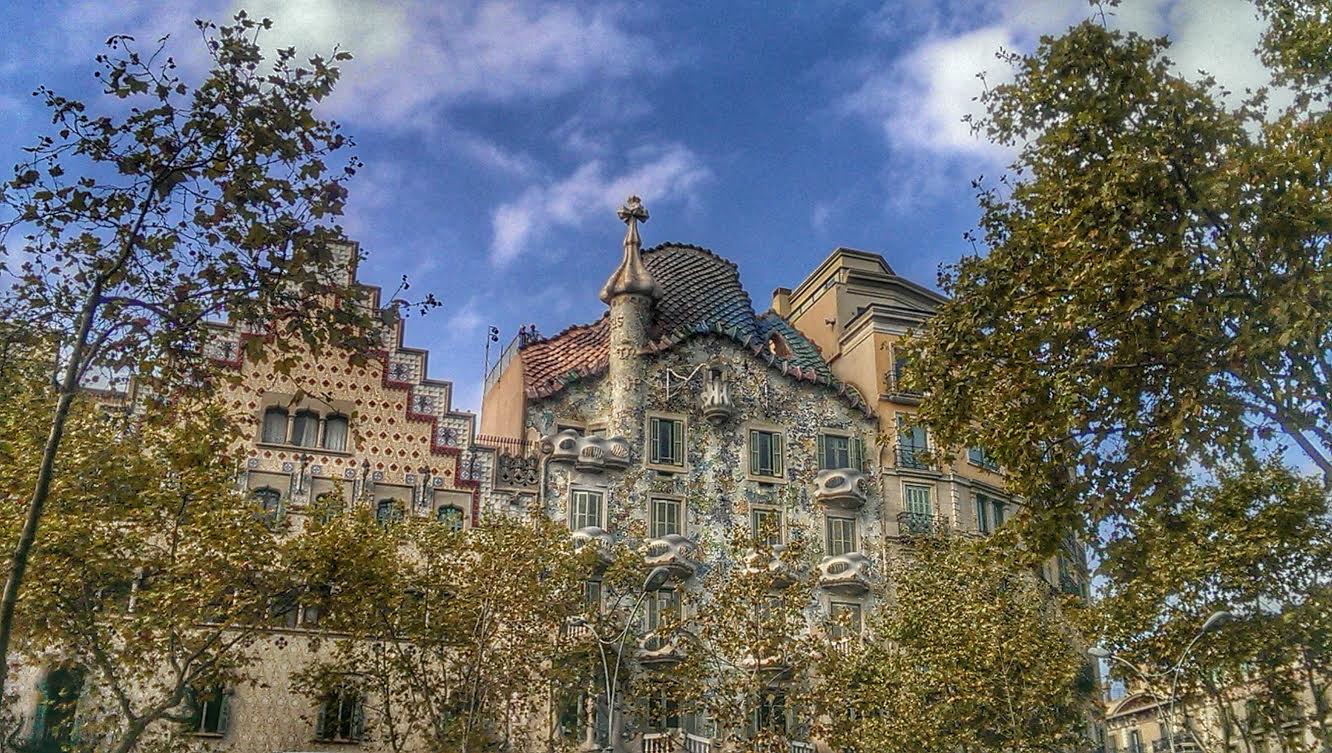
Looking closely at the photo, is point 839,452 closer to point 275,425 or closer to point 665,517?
point 665,517

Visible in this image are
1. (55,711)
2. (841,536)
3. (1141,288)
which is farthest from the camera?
(841,536)

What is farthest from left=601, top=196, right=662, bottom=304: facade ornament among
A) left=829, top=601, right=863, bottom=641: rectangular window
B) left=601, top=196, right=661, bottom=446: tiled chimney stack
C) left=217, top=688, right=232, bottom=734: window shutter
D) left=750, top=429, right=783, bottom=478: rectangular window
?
left=217, top=688, right=232, bottom=734: window shutter

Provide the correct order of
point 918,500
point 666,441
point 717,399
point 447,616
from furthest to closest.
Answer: point 918,500 → point 717,399 → point 666,441 → point 447,616

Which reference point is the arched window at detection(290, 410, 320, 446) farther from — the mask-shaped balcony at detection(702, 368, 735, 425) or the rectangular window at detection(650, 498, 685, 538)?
the mask-shaped balcony at detection(702, 368, 735, 425)

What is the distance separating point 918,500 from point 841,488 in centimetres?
268

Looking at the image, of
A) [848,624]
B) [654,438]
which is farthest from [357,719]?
[848,624]

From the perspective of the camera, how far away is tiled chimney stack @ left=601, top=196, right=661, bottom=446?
3603cm

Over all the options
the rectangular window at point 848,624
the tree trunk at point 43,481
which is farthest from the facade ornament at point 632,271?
the tree trunk at point 43,481

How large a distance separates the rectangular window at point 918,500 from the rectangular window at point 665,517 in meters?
6.67

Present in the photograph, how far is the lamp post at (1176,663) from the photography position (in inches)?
999

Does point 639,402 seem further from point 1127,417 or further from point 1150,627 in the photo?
point 1127,417

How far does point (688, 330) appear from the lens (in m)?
37.6

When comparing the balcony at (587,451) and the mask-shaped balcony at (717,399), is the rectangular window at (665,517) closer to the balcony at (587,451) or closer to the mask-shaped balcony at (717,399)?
the balcony at (587,451)

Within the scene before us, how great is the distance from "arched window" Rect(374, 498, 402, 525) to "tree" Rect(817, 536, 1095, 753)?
1052 centimetres
